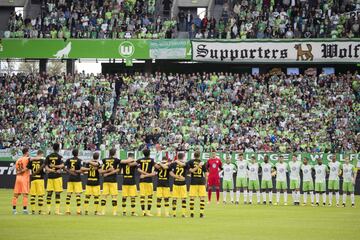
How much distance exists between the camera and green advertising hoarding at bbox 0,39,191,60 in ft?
188

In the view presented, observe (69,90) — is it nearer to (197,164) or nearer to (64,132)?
(64,132)

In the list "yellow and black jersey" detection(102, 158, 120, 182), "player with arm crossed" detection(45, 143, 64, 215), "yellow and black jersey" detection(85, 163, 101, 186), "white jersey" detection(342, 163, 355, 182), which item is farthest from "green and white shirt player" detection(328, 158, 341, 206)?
"player with arm crossed" detection(45, 143, 64, 215)

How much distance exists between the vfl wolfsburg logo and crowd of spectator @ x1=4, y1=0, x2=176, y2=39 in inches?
21.3

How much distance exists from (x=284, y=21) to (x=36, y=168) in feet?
92.7

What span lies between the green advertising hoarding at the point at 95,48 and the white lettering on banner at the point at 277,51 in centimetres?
135

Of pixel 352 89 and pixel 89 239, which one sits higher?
pixel 352 89

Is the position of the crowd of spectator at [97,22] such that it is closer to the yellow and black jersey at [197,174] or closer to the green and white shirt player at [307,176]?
the green and white shirt player at [307,176]

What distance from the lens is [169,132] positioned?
172 feet

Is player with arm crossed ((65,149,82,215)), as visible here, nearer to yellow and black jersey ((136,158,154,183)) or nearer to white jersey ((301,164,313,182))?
yellow and black jersey ((136,158,154,183))

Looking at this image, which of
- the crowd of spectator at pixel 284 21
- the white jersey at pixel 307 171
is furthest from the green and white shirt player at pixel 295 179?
the crowd of spectator at pixel 284 21

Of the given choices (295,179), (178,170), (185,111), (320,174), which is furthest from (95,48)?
(178,170)

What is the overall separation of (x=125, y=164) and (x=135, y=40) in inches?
1055

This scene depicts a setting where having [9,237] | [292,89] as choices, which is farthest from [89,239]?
[292,89]

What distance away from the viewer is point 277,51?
55.9 meters
